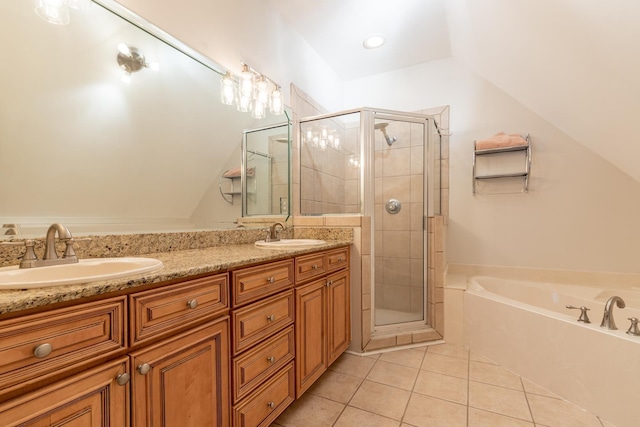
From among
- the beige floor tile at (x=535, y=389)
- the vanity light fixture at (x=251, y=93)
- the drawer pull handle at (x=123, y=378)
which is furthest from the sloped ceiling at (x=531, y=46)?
the drawer pull handle at (x=123, y=378)

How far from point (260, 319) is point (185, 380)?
1.16 feet

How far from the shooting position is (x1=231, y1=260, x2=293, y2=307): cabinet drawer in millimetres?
1074

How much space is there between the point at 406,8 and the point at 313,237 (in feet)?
6.03

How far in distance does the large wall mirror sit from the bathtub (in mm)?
1916

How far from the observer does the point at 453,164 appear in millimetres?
2867

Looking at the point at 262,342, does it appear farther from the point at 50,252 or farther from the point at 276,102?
the point at 276,102

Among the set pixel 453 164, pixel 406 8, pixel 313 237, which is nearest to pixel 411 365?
pixel 313 237

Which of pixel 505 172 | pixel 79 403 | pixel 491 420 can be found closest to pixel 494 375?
pixel 491 420

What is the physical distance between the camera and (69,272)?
3.02ft

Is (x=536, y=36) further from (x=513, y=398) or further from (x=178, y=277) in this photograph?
(x=178, y=277)

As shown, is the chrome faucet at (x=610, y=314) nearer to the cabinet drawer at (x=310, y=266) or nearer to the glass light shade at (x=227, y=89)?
the cabinet drawer at (x=310, y=266)

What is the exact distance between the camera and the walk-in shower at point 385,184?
2240mm

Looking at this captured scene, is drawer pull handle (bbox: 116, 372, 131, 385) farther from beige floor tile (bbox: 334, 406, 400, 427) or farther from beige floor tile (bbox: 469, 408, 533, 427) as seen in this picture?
beige floor tile (bbox: 469, 408, 533, 427)

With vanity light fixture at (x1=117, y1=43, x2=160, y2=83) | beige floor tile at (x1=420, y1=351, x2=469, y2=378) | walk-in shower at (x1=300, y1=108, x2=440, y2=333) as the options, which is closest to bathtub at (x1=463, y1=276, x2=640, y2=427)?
beige floor tile at (x1=420, y1=351, x2=469, y2=378)
